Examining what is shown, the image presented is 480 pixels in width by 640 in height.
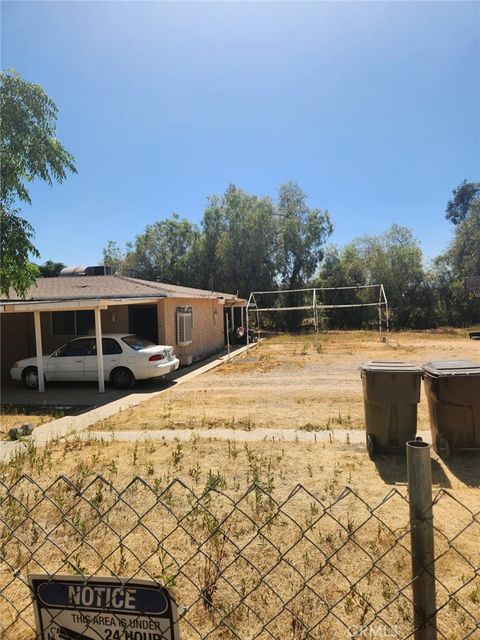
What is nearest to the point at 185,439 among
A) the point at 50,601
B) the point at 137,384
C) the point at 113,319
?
the point at 50,601

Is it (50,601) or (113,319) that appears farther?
(113,319)

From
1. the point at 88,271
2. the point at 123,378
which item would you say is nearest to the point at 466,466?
the point at 123,378

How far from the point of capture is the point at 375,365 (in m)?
5.83

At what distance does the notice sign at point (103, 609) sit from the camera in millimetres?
1674

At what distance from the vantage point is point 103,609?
1.71 m

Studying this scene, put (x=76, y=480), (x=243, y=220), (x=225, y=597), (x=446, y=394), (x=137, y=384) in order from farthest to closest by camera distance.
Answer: (x=243, y=220) < (x=137, y=384) < (x=446, y=394) < (x=76, y=480) < (x=225, y=597)

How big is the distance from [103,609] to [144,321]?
1384 centimetres

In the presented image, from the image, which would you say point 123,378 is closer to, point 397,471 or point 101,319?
point 101,319

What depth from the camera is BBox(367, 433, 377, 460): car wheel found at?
560 cm

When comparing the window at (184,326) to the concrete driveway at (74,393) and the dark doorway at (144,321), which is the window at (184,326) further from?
the concrete driveway at (74,393)

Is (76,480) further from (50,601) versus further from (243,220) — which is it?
(243,220)

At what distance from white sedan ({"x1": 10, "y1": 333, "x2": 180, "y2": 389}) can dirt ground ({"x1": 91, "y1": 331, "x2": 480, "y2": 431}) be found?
3.33 ft

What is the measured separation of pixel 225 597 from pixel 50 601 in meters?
1.53

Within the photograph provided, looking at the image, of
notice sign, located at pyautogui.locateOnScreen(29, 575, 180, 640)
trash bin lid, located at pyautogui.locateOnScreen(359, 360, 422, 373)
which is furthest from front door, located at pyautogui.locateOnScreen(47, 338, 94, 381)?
notice sign, located at pyautogui.locateOnScreen(29, 575, 180, 640)
